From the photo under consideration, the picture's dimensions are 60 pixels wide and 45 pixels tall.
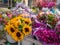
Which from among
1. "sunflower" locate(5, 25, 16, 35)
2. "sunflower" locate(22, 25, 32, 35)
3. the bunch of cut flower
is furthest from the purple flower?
"sunflower" locate(5, 25, 16, 35)

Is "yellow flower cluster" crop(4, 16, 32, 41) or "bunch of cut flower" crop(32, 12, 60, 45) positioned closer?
"bunch of cut flower" crop(32, 12, 60, 45)

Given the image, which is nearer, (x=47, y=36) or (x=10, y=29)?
(x=47, y=36)

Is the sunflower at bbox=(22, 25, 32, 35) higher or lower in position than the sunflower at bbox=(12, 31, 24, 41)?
higher

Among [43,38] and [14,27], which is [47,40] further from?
[14,27]

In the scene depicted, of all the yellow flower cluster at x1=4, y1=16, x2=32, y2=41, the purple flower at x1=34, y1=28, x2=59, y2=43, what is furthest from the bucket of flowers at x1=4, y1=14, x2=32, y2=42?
the purple flower at x1=34, y1=28, x2=59, y2=43

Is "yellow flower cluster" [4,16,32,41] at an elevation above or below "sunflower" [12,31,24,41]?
above

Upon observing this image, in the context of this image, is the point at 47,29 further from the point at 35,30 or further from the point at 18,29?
the point at 18,29

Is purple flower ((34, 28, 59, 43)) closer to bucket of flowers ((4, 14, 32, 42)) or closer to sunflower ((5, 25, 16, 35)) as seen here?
bucket of flowers ((4, 14, 32, 42))

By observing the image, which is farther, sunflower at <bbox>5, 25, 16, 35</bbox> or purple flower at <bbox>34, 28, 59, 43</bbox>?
sunflower at <bbox>5, 25, 16, 35</bbox>

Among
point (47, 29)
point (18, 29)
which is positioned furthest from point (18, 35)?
point (47, 29)

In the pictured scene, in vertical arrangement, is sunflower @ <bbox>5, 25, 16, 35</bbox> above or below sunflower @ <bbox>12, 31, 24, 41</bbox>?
Answer: above

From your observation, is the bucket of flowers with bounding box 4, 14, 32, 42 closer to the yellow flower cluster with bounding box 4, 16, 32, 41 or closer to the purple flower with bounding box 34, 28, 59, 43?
the yellow flower cluster with bounding box 4, 16, 32, 41

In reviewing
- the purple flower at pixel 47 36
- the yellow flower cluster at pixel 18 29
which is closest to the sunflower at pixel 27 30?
the yellow flower cluster at pixel 18 29

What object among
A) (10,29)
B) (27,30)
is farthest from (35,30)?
(10,29)
